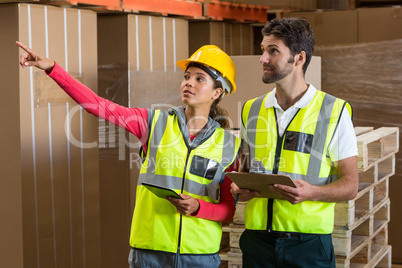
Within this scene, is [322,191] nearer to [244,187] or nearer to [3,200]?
[244,187]

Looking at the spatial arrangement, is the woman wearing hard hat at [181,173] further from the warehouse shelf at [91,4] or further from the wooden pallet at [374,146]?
the warehouse shelf at [91,4]

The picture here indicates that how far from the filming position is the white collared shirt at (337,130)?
2574 mm

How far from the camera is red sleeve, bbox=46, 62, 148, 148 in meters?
2.48

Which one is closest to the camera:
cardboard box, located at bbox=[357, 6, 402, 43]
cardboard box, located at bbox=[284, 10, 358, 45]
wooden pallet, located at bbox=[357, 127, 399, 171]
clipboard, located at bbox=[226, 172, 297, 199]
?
clipboard, located at bbox=[226, 172, 297, 199]

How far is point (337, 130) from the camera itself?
102 inches

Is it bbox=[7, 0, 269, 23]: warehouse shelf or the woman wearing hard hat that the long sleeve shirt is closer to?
the woman wearing hard hat

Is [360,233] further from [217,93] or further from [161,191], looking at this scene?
[161,191]

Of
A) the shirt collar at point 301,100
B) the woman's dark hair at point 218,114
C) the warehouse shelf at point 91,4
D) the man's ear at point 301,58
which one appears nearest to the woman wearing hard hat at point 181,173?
the woman's dark hair at point 218,114

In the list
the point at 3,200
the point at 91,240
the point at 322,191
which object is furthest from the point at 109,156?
the point at 322,191

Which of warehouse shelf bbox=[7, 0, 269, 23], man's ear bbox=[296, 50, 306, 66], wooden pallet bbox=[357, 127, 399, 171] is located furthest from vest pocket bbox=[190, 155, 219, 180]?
warehouse shelf bbox=[7, 0, 269, 23]

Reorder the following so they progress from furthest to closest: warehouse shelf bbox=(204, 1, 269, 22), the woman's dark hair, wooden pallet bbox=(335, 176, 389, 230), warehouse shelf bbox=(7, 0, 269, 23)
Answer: warehouse shelf bbox=(204, 1, 269, 22), warehouse shelf bbox=(7, 0, 269, 23), wooden pallet bbox=(335, 176, 389, 230), the woman's dark hair

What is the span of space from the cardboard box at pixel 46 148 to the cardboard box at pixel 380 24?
107 inches

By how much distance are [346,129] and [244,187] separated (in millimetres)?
502

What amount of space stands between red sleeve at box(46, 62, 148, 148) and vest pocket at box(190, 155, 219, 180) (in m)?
0.25
